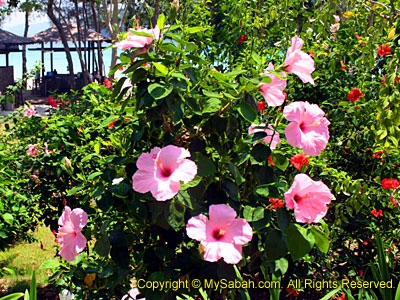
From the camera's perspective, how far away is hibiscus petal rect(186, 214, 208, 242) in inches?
55.9

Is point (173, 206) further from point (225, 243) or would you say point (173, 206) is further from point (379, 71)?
point (379, 71)

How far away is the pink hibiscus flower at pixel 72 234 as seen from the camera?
1.67 metres

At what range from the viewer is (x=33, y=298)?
160cm

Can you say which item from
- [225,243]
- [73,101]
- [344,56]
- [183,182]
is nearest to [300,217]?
[225,243]

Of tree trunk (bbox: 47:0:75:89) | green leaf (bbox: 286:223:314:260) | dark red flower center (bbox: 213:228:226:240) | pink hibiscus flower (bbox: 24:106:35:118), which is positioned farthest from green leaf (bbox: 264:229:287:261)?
tree trunk (bbox: 47:0:75:89)

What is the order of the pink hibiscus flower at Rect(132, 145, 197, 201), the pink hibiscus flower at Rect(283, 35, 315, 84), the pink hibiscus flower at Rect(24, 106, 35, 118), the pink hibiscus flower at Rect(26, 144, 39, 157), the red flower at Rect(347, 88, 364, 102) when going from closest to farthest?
the pink hibiscus flower at Rect(132, 145, 197, 201) → the pink hibiscus flower at Rect(283, 35, 315, 84) → the red flower at Rect(347, 88, 364, 102) → the pink hibiscus flower at Rect(26, 144, 39, 157) → the pink hibiscus flower at Rect(24, 106, 35, 118)

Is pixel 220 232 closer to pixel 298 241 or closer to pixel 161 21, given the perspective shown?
pixel 298 241

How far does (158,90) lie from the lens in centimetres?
142

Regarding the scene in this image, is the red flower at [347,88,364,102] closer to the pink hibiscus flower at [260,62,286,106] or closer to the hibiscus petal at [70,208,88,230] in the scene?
the pink hibiscus flower at [260,62,286,106]

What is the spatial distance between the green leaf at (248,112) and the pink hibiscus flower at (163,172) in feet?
0.80

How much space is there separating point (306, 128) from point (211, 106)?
346 mm

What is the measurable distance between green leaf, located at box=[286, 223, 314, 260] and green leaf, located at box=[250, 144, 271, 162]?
26cm

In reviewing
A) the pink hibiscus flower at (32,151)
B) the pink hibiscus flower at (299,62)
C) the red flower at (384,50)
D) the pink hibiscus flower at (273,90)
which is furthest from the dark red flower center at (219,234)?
the pink hibiscus flower at (32,151)

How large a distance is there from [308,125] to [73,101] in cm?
272
